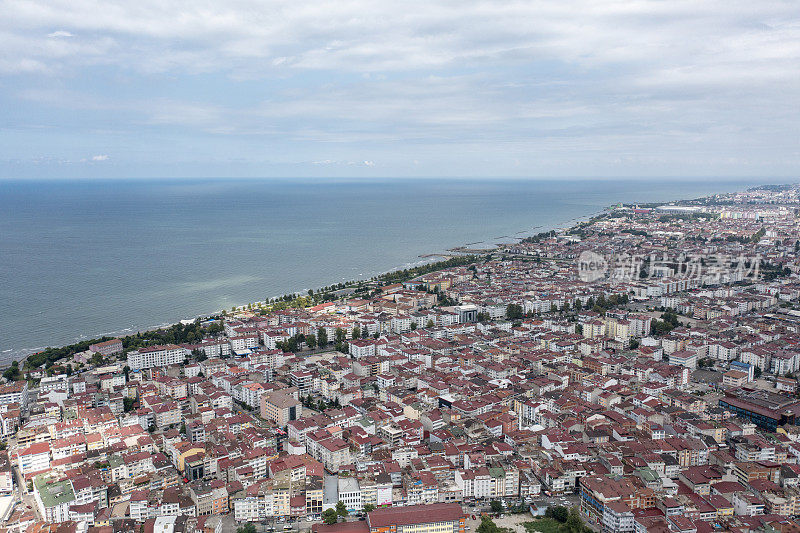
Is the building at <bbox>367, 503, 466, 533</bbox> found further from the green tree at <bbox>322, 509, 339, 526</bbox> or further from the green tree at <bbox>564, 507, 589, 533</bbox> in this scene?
the green tree at <bbox>564, 507, 589, 533</bbox>

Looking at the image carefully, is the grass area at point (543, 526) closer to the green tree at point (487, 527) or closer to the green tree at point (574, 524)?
the green tree at point (574, 524)

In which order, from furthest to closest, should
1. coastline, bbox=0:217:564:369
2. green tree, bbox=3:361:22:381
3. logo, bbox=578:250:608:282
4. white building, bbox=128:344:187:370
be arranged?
logo, bbox=578:250:608:282 → coastline, bbox=0:217:564:369 → white building, bbox=128:344:187:370 → green tree, bbox=3:361:22:381

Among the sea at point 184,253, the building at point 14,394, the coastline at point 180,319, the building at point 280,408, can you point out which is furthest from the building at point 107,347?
the building at point 280,408

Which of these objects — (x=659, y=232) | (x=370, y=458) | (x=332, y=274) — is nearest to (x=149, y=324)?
(x=332, y=274)

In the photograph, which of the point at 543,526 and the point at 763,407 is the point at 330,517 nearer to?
the point at 543,526

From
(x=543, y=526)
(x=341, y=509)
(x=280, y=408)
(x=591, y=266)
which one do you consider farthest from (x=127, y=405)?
(x=591, y=266)

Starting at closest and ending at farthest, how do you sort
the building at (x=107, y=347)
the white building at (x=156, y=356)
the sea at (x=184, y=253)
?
the white building at (x=156, y=356), the building at (x=107, y=347), the sea at (x=184, y=253)

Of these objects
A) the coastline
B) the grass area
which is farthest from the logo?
the grass area
